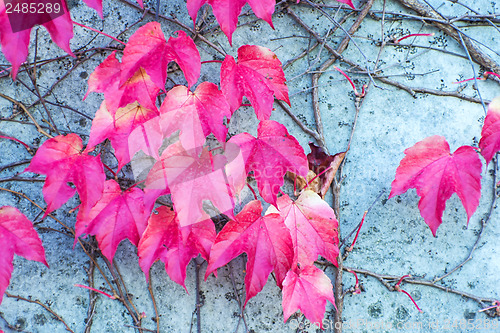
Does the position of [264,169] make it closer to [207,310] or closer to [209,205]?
[209,205]

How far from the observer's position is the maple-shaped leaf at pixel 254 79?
109 centimetres

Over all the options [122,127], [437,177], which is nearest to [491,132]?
[437,177]

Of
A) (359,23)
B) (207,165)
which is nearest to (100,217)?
(207,165)

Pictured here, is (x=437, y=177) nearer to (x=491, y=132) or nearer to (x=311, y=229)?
(x=491, y=132)

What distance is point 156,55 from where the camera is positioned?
97 cm

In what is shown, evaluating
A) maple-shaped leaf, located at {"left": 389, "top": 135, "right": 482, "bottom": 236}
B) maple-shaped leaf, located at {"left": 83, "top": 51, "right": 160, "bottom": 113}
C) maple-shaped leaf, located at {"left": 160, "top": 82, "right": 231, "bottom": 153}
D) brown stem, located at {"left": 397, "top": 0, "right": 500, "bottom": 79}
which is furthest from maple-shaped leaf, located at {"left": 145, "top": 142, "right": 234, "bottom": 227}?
brown stem, located at {"left": 397, "top": 0, "right": 500, "bottom": 79}

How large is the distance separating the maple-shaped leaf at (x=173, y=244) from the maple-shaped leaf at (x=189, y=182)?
14cm

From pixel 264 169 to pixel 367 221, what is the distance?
573 mm

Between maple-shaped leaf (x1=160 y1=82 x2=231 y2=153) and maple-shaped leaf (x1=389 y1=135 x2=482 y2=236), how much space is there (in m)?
0.64

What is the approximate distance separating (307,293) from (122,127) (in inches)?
32.1

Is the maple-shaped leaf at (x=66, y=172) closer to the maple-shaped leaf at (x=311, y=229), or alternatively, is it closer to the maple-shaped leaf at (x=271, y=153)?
the maple-shaped leaf at (x=271, y=153)

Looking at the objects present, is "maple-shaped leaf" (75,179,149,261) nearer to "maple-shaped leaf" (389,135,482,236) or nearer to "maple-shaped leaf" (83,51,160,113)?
"maple-shaped leaf" (83,51,160,113)

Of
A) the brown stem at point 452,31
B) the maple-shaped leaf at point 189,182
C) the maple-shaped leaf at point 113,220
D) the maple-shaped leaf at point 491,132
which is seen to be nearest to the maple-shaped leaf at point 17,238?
the maple-shaped leaf at point 113,220

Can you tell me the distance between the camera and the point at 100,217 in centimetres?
113
